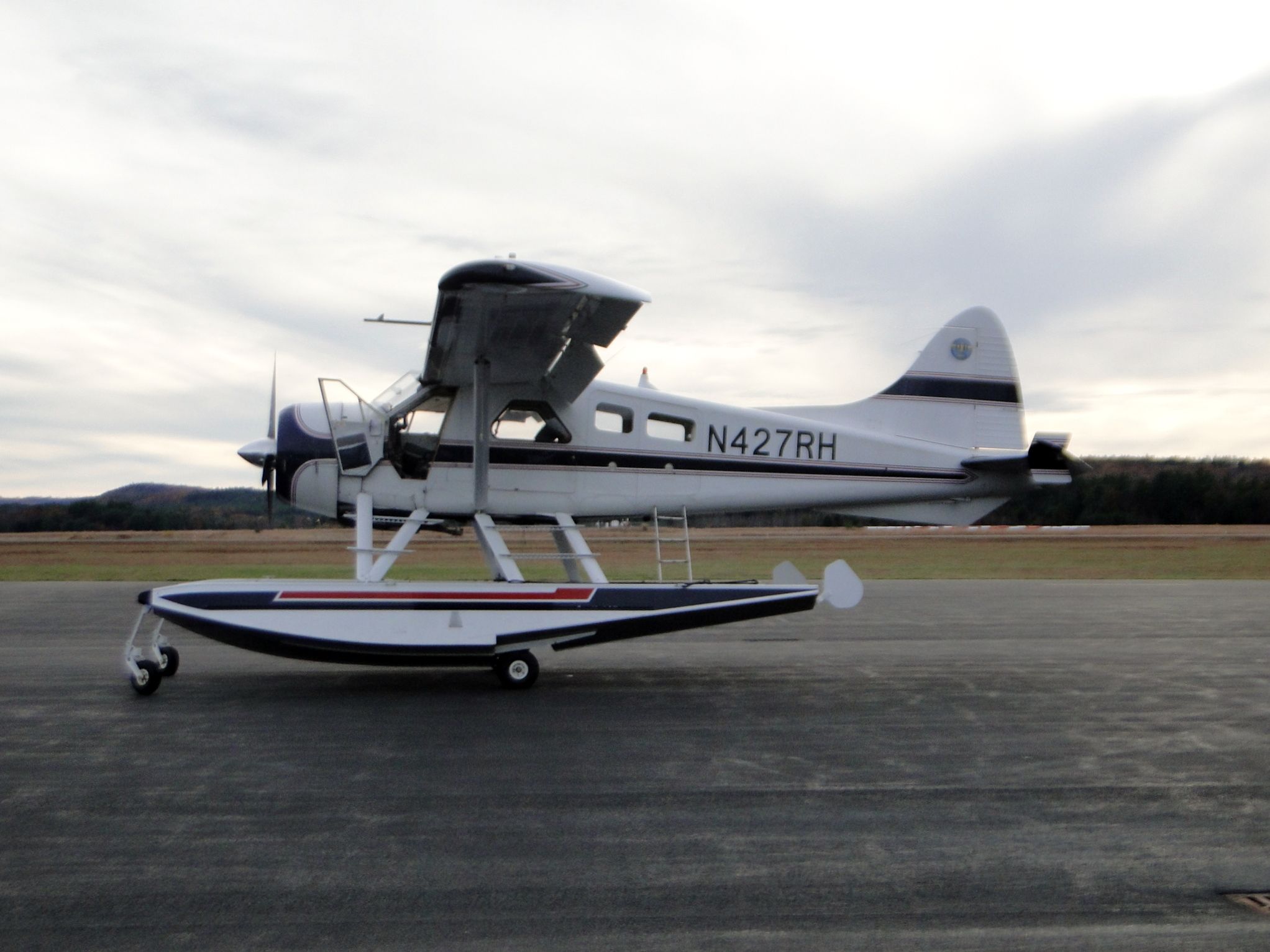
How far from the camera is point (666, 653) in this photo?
39.0 ft

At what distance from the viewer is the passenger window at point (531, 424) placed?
997 cm

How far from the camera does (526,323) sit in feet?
28.2

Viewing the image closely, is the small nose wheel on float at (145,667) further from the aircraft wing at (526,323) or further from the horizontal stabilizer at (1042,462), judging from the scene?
the horizontal stabilizer at (1042,462)

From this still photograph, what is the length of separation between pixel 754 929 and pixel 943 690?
5.73 m

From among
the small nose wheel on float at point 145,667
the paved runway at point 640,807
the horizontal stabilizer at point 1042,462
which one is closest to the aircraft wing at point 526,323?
the paved runway at point 640,807

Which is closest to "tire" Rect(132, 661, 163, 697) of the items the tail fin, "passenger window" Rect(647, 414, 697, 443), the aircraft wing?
the aircraft wing

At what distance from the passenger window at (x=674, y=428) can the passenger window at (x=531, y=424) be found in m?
0.95

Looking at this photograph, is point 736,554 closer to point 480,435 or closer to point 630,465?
point 630,465

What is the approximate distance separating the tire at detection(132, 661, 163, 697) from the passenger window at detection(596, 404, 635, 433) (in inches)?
183

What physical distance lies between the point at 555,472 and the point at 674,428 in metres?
1.33

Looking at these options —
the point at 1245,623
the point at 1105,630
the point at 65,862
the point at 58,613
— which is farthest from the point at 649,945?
the point at 58,613

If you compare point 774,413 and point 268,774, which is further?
point 774,413

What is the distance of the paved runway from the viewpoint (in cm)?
395

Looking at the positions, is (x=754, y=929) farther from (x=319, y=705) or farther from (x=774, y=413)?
(x=774, y=413)
